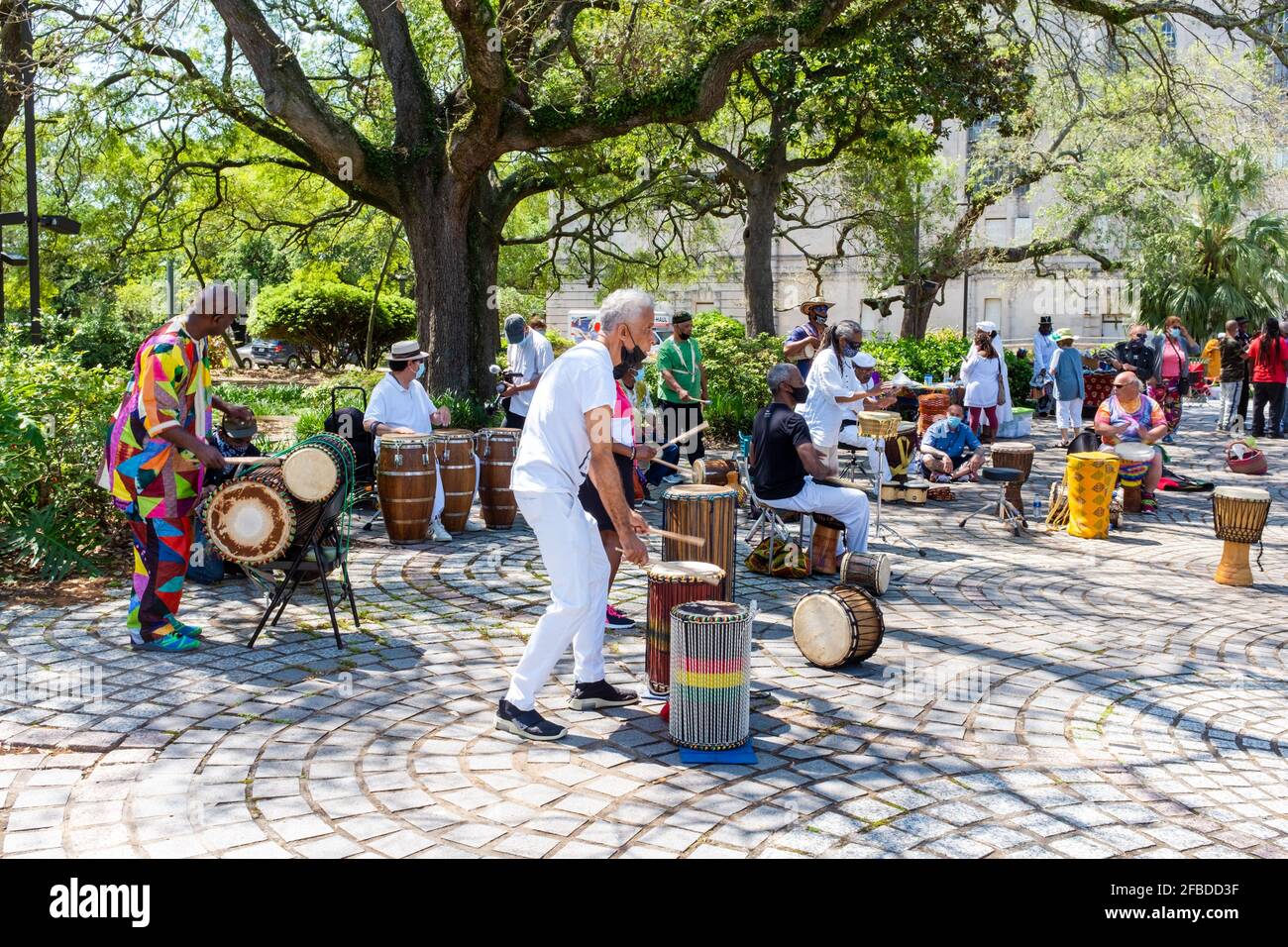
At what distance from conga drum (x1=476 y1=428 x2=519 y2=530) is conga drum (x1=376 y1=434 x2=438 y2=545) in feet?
2.69

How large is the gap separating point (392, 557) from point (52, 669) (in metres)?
3.27

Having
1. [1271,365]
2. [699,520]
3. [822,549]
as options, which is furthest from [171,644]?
[1271,365]

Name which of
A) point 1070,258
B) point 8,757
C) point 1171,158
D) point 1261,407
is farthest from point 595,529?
point 1070,258

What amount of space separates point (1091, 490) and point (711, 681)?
265 inches

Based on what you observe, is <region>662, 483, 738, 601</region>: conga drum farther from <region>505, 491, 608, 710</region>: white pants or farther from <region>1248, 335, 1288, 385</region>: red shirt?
<region>1248, 335, 1288, 385</region>: red shirt

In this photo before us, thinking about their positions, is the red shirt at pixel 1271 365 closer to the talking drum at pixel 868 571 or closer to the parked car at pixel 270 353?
the talking drum at pixel 868 571

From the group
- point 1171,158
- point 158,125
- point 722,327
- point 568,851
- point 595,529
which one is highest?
point 1171,158

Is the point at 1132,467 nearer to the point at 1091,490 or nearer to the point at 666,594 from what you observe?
the point at 1091,490

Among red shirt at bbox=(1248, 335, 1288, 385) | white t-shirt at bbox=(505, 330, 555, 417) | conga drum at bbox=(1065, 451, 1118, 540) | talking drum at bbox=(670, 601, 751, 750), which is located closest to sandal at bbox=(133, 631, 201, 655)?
talking drum at bbox=(670, 601, 751, 750)

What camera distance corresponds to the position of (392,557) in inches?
365

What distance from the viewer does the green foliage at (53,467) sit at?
8141 mm

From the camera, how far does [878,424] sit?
34.0 feet

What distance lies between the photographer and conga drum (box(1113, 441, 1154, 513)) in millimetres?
11758

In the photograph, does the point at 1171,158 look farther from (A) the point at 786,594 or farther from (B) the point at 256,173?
(A) the point at 786,594
